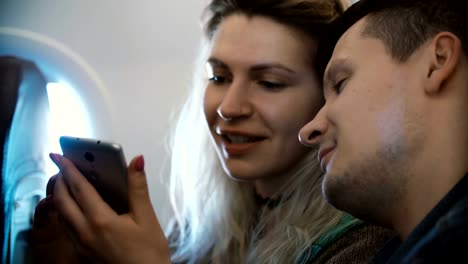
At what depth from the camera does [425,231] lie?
0.53 meters

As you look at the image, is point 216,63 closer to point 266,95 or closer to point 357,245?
point 266,95

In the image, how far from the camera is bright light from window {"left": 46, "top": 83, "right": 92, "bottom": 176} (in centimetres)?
81

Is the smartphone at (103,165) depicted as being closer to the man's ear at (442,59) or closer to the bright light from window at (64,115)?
the bright light from window at (64,115)

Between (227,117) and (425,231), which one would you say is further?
(227,117)

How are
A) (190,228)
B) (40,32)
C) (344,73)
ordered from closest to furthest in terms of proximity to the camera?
(344,73), (40,32), (190,228)

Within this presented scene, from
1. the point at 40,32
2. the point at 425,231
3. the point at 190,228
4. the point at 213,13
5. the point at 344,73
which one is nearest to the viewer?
the point at 425,231

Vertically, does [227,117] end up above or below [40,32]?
below

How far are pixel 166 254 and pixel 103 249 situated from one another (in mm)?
96

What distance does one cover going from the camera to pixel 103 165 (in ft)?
2.35

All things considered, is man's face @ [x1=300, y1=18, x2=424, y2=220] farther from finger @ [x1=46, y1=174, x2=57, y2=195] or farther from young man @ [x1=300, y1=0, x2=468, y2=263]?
finger @ [x1=46, y1=174, x2=57, y2=195]

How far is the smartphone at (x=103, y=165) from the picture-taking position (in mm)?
694

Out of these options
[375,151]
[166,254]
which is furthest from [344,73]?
[166,254]

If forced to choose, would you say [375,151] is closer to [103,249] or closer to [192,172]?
[103,249]

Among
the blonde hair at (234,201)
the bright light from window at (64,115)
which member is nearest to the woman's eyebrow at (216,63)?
the blonde hair at (234,201)
